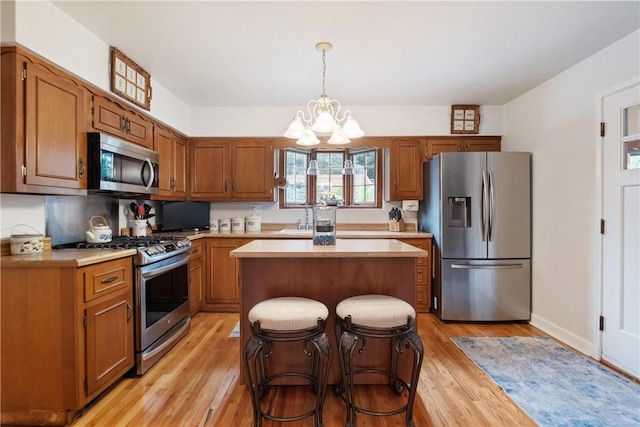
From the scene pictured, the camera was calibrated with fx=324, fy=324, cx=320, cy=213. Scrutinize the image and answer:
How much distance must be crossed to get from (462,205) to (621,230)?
1.29 meters

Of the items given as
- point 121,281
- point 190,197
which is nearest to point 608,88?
point 121,281

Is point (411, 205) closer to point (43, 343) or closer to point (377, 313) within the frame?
point (377, 313)

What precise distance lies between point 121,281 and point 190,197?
6.72ft

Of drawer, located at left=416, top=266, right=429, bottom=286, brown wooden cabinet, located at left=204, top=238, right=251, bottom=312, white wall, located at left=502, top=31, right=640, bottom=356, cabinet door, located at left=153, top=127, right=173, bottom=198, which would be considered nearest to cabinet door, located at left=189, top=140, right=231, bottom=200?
cabinet door, located at left=153, top=127, right=173, bottom=198

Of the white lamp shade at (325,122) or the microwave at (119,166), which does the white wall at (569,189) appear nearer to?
the white lamp shade at (325,122)

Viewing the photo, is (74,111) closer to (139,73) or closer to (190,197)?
(139,73)

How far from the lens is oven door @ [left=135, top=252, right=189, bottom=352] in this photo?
233 cm

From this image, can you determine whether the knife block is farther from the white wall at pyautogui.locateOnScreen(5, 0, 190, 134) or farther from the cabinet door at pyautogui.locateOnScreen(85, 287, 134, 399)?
the white wall at pyautogui.locateOnScreen(5, 0, 190, 134)

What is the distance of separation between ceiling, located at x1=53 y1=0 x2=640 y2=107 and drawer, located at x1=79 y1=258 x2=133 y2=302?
1635mm

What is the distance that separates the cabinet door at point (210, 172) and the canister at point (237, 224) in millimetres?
302

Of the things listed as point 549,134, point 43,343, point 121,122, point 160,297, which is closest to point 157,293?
point 160,297

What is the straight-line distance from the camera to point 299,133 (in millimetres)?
2359

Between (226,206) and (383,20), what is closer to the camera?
(383,20)

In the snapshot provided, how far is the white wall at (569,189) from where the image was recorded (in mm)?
2625
